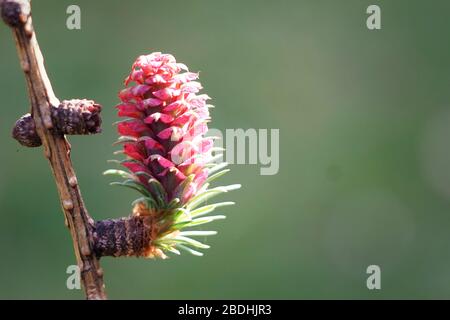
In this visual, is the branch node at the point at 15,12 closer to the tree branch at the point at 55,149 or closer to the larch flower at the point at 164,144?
the tree branch at the point at 55,149

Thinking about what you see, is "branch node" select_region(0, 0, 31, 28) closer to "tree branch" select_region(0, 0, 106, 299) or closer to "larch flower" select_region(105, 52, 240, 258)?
"tree branch" select_region(0, 0, 106, 299)

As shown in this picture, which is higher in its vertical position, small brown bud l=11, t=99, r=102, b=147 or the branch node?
the branch node

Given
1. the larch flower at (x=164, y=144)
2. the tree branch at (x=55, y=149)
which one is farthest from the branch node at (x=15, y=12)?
the larch flower at (x=164, y=144)

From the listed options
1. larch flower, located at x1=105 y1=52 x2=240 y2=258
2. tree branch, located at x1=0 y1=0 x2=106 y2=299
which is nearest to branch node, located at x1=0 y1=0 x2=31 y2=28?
tree branch, located at x1=0 y1=0 x2=106 y2=299

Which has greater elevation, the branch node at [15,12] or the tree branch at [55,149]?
the branch node at [15,12]

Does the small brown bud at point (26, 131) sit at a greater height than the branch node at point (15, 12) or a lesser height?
lesser
